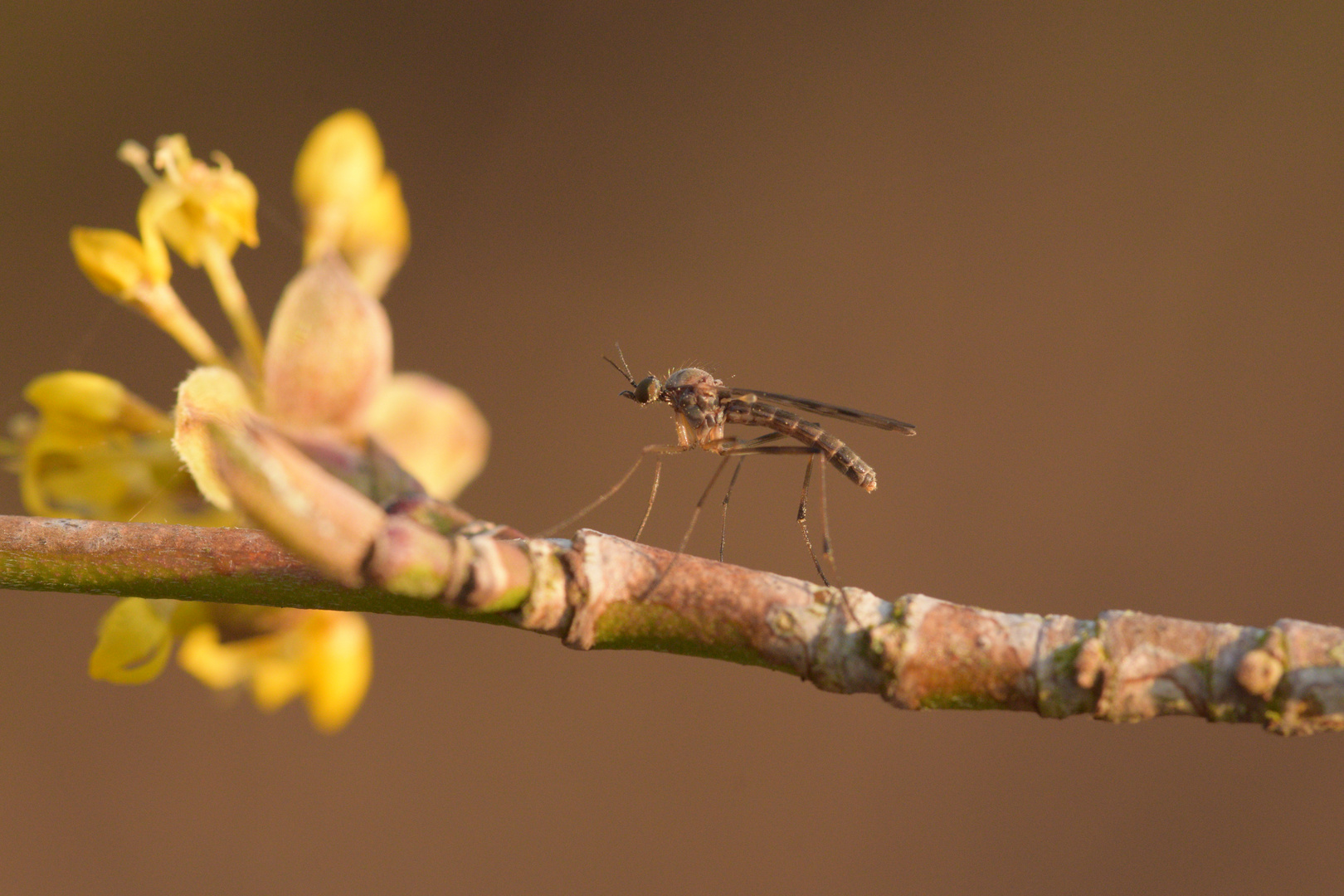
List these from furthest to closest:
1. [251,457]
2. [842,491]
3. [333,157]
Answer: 1. [842,491]
2. [333,157]
3. [251,457]

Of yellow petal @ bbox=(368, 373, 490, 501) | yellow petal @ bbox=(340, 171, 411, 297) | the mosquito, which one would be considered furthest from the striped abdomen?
yellow petal @ bbox=(340, 171, 411, 297)

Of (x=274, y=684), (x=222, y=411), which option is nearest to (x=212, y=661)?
(x=274, y=684)

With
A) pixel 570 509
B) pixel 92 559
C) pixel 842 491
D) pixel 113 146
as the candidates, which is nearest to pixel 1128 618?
pixel 92 559

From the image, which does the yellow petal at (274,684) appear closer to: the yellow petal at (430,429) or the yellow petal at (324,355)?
the yellow petal at (430,429)

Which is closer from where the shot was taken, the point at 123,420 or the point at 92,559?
the point at 92,559

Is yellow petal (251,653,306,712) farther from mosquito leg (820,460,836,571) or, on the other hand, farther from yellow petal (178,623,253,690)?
mosquito leg (820,460,836,571)

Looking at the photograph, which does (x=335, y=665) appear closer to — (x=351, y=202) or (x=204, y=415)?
(x=204, y=415)

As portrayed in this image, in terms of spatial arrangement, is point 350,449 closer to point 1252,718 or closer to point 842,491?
point 1252,718
